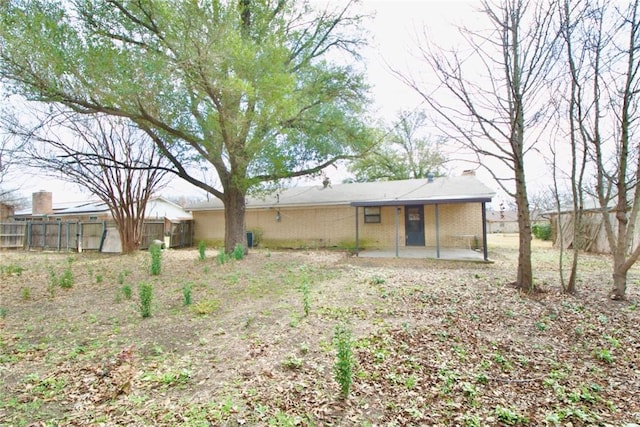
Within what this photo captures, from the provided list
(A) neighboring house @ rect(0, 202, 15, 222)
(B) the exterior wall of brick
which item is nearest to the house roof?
(B) the exterior wall of brick

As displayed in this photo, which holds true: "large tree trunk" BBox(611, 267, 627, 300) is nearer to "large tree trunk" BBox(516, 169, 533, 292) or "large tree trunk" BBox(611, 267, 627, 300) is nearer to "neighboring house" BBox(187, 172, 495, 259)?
"large tree trunk" BBox(516, 169, 533, 292)

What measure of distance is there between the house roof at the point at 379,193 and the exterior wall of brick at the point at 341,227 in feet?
1.61

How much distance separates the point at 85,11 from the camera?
797 cm

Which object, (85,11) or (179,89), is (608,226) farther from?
(85,11)

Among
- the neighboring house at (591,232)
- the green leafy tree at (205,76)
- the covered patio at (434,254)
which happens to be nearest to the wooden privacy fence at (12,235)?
the green leafy tree at (205,76)

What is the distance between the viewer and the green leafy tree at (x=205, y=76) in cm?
717

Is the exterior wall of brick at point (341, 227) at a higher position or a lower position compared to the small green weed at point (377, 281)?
higher

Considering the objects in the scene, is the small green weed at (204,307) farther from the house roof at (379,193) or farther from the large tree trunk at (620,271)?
the house roof at (379,193)

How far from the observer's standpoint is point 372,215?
15.1 meters

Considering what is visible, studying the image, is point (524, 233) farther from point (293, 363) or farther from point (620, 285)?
point (293, 363)

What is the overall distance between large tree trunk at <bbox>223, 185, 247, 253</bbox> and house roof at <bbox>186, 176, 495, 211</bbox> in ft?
3.29

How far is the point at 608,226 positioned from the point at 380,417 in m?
6.08

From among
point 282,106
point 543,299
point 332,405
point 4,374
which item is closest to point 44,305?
point 4,374

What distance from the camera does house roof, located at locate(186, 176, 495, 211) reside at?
1314 cm
